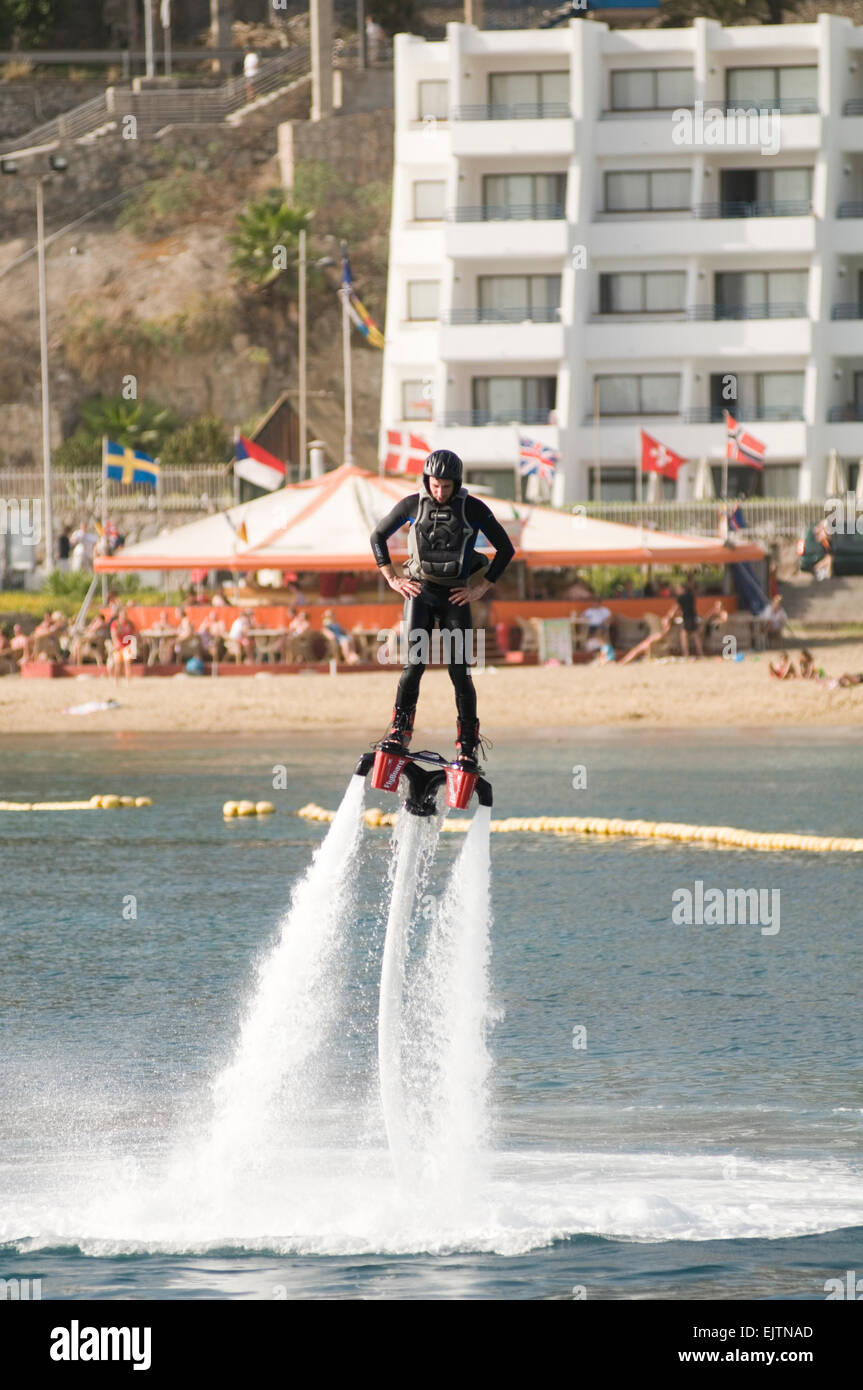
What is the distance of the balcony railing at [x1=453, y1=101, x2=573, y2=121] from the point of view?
8781 cm

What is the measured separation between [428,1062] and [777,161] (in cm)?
7372

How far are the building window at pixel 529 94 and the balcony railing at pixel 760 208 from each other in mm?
7466

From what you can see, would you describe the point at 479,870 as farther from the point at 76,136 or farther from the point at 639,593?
the point at 76,136

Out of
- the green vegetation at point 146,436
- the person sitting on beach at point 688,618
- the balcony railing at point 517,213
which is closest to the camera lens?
the person sitting on beach at point 688,618

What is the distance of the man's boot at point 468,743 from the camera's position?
1498 centimetres

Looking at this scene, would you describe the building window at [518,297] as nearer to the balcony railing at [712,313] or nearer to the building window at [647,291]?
the balcony railing at [712,313]

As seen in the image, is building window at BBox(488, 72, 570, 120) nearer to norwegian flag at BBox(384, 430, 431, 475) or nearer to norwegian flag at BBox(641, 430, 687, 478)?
norwegian flag at BBox(641, 430, 687, 478)

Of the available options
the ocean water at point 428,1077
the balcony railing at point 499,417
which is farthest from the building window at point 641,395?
the ocean water at point 428,1077

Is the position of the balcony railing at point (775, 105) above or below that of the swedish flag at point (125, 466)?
above

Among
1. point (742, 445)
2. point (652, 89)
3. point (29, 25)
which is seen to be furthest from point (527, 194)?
point (29, 25)

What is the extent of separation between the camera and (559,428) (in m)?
86.8

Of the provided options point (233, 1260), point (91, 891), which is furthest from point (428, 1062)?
point (91, 891)

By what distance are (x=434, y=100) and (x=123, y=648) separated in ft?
147

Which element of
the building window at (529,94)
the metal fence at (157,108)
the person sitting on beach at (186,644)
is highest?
the metal fence at (157,108)
